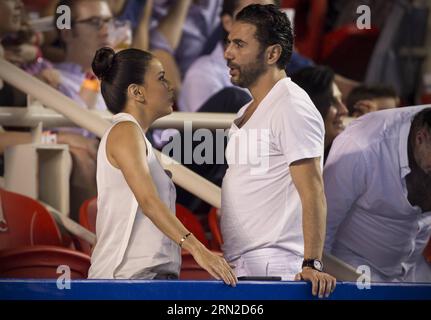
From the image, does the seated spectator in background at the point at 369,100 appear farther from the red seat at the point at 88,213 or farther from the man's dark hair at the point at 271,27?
the red seat at the point at 88,213

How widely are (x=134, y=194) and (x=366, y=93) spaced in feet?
3.78

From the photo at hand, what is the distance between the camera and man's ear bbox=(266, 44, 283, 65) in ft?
8.96

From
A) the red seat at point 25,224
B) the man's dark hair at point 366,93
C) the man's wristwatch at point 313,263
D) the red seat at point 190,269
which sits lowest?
the man's wristwatch at point 313,263

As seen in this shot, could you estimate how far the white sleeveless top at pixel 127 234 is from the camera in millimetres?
2611

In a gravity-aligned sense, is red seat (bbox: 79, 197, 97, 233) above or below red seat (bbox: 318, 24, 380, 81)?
below

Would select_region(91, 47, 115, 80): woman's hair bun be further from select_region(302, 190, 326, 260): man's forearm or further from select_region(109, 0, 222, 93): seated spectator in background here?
select_region(109, 0, 222, 93): seated spectator in background

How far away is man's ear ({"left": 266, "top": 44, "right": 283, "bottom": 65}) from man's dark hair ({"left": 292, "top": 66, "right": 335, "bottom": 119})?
24 centimetres

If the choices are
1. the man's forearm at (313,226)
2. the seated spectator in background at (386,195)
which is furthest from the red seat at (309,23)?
the man's forearm at (313,226)

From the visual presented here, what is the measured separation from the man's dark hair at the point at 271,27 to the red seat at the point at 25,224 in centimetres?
78

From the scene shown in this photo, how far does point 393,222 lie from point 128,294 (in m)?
0.87

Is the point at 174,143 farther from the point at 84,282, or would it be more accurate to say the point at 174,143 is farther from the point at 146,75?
the point at 84,282

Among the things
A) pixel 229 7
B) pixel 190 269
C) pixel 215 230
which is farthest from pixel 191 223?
pixel 229 7

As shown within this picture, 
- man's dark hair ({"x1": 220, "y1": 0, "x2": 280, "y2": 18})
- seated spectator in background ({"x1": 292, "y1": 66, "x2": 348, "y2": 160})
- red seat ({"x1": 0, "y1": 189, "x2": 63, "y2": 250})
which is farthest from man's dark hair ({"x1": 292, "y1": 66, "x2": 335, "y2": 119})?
red seat ({"x1": 0, "y1": 189, "x2": 63, "y2": 250})

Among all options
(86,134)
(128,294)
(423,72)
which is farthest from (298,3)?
(128,294)
